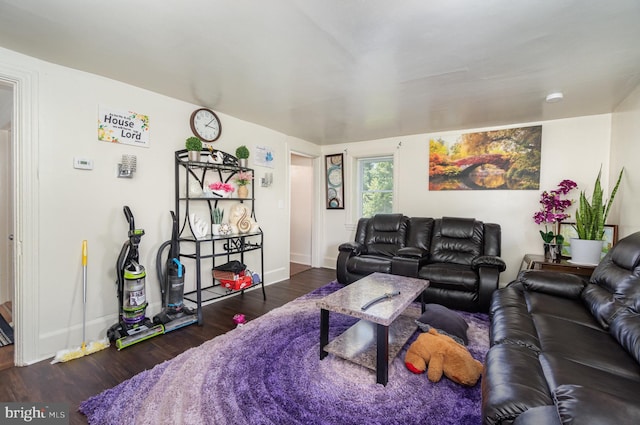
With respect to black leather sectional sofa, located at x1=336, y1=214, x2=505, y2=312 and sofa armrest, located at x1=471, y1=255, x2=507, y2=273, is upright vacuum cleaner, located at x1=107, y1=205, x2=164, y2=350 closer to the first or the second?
black leather sectional sofa, located at x1=336, y1=214, x2=505, y2=312

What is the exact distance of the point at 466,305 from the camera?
295cm

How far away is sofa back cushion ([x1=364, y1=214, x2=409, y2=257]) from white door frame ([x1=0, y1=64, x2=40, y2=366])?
134 inches

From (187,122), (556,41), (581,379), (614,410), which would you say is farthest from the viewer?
(187,122)

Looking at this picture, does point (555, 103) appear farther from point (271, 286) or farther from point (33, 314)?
point (33, 314)

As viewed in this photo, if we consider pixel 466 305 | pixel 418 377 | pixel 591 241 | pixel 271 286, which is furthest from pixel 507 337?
pixel 271 286

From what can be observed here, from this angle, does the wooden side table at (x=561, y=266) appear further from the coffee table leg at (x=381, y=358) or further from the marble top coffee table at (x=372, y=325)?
the coffee table leg at (x=381, y=358)

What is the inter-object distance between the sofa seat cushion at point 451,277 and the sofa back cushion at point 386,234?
711mm

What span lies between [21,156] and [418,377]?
3.20 m

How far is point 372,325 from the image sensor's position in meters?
2.41

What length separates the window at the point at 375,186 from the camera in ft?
15.8

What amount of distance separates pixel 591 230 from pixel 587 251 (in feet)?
0.72

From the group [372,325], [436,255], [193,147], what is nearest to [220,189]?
[193,147]

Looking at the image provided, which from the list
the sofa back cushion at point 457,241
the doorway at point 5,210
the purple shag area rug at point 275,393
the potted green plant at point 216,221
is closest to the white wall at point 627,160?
the sofa back cushion at point 457,241

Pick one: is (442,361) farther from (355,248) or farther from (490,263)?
(355,248)
